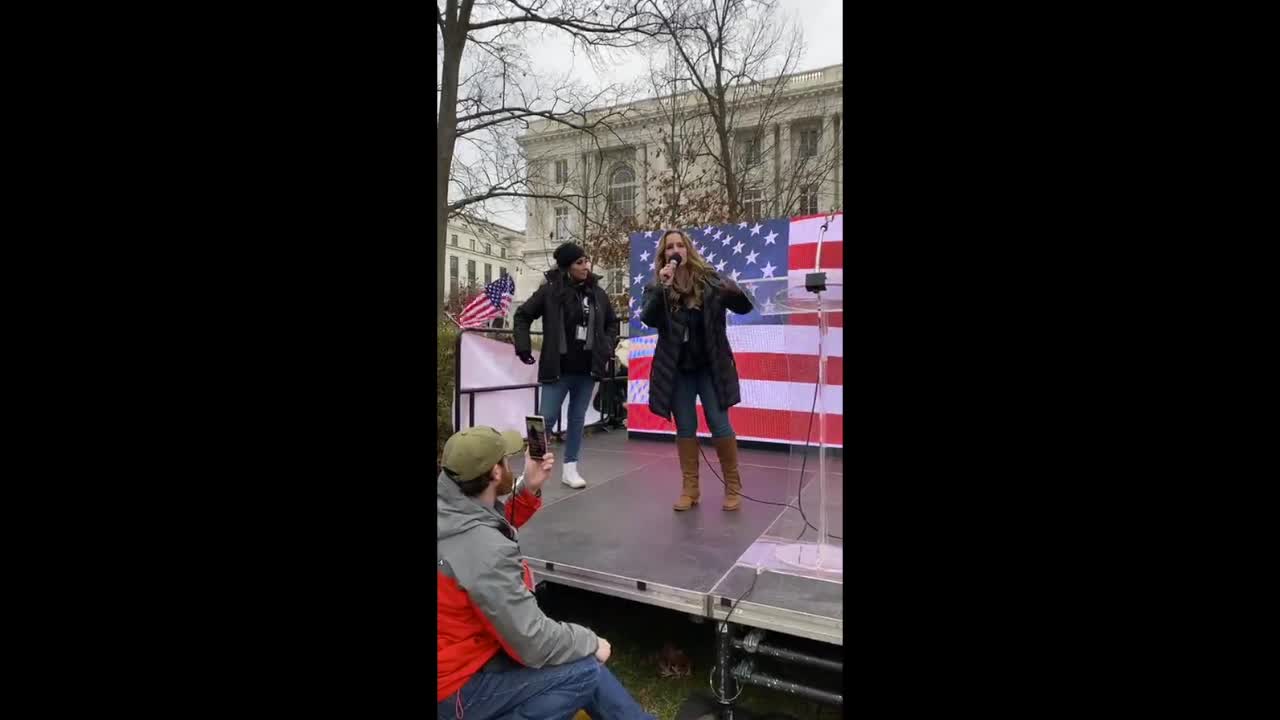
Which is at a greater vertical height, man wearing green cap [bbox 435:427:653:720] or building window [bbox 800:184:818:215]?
building window [bbox 800:184:818:215]

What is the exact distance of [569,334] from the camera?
4.69 meters

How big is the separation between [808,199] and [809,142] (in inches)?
61.1

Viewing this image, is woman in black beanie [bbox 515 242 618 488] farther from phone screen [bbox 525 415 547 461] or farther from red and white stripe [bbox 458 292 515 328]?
red and white stripe [bbox 458 292 515 328]

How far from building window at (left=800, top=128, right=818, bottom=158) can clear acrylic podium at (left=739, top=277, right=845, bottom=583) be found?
1006 cm

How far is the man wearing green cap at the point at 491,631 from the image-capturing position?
2.03 meters

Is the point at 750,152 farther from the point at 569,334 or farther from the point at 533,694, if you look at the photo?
the point at 533,694

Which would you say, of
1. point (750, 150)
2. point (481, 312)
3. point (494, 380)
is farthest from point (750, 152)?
point (494, 380)

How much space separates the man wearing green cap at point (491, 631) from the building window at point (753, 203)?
11.2 metres

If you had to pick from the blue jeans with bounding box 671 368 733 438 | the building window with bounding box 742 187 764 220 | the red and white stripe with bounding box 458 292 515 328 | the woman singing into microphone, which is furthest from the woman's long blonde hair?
the building window with bounding box 742 187 764 220

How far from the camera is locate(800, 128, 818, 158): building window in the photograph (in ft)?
41.3

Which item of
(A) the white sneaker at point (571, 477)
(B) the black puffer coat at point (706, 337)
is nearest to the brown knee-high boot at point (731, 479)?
(B) the black puffer coat at point (706, 337)

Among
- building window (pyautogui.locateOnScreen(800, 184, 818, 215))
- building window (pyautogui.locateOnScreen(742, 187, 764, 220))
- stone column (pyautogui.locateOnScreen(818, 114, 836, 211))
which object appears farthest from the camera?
building window (pyautogui.locateOnScreen(742, 187, 764, 220))
